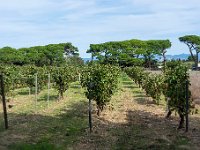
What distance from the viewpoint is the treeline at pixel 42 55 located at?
98688 millimetres

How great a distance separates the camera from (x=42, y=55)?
105125mm

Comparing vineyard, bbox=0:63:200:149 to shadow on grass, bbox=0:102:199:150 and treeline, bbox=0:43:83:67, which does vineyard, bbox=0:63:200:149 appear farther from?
treeline, bbox=0:43:83:67

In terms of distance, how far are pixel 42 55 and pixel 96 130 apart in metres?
92.0

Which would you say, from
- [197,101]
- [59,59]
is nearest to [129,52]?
[59,59]

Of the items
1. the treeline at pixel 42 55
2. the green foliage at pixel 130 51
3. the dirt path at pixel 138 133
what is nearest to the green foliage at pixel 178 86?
the dirt path at pixel 138 133

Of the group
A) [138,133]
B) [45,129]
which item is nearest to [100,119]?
[45,129]

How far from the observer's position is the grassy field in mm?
12305

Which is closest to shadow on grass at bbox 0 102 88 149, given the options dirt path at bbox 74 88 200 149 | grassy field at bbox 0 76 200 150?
grassy field at bbox 0 76 200 150

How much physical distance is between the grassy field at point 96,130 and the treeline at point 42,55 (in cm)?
7685

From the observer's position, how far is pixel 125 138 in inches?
519

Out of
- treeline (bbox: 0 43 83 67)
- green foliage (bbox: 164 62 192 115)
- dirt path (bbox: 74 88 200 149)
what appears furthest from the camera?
treeline (bbox: 0 43 83 67)

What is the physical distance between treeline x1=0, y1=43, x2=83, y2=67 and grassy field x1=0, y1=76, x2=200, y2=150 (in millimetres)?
76846

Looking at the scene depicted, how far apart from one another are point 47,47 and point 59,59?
937cm

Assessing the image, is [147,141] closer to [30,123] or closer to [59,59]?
[30,123]
